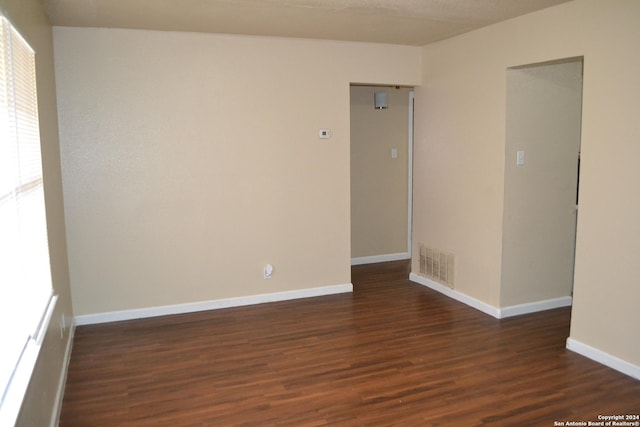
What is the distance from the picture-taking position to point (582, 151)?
333 centimetres

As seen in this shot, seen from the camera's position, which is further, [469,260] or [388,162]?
[388,162]

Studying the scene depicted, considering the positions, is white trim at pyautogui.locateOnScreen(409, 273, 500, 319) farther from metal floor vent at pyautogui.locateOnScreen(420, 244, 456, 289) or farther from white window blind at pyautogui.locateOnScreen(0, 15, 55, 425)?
white window blind at pyautogui.locateOnScreen(0, 15, 55, 425)

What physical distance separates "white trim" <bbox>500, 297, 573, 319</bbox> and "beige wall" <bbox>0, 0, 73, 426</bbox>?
3.40 metres

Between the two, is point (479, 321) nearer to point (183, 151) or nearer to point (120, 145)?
point (183, 151)

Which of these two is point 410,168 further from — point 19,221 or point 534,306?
point 19,221

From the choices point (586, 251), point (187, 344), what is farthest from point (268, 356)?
point (586, 251)

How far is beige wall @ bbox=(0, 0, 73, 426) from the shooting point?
86.9 inches

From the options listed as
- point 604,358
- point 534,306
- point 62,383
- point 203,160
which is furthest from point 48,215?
point 534,306

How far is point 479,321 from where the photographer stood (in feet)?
13.7

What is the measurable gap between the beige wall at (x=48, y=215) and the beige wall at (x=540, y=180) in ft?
11.1

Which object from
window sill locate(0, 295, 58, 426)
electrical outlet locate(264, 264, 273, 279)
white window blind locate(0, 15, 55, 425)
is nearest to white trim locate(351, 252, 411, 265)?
electrical outlet locate(264, 264, 273, 279)

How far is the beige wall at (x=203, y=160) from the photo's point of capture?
4074 mm

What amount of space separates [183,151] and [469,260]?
2774 mm

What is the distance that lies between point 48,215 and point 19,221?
3.76ft
